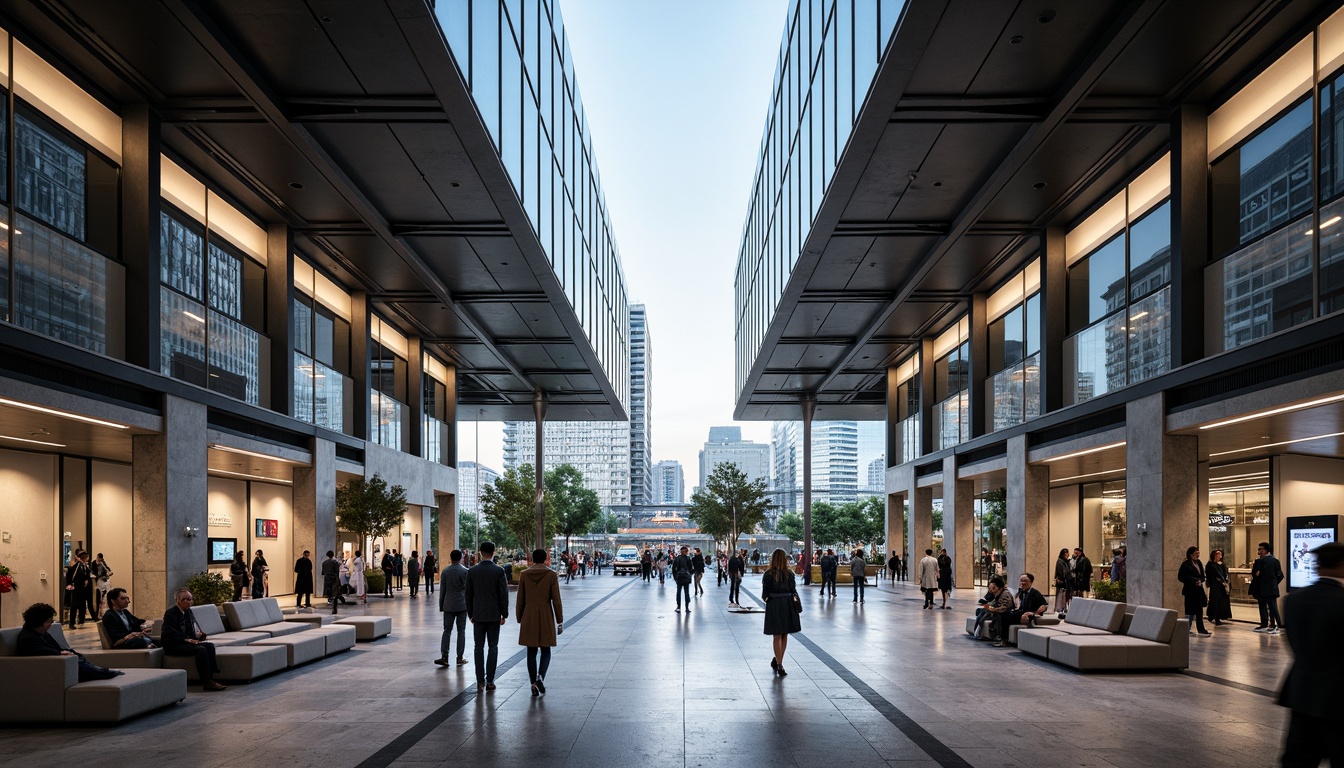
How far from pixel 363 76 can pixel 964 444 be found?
22986 millimetres

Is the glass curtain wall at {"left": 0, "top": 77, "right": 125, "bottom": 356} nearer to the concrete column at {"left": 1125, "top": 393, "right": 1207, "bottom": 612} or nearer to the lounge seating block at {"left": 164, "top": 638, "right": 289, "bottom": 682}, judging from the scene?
the lounge seating block at {"left": 164, "top": 638, "right": 289, "bottom": 682}

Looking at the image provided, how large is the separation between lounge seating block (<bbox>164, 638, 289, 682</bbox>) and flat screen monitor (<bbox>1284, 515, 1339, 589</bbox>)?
18.3m

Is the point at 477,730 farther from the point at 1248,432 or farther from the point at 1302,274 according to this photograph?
the point at 1248,432

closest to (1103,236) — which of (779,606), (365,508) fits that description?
(779,606)

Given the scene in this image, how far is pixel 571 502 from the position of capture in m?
102

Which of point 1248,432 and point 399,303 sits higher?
point 399,303

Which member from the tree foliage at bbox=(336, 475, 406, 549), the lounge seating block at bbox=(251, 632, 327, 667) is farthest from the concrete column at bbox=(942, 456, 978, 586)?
the lounge seating block at bbox=(251, 632, 327, 667)

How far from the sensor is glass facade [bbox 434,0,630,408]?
17.9m

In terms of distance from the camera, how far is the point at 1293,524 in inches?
→ 835

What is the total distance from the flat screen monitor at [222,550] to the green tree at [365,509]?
2.89m

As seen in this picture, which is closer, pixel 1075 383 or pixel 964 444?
pixel 1075 383

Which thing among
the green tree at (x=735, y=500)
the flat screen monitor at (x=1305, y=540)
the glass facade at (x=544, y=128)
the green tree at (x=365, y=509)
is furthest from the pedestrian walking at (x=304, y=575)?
the green tree at (x=735, y=500)

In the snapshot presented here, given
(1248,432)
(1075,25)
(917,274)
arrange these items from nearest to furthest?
(1075,25) < (1248,432) < (917,274)

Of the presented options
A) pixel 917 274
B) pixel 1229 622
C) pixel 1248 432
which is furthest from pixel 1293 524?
pixel 917 274
